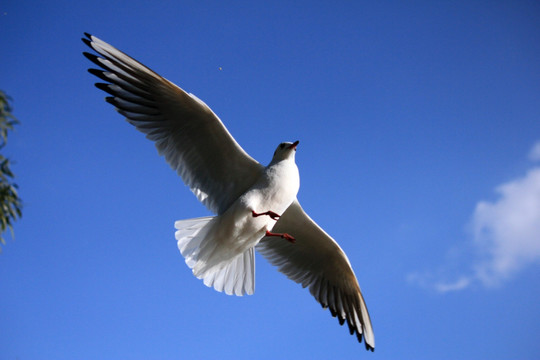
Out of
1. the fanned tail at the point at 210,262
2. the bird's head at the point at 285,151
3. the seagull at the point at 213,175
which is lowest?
the fanned tail at the point at 210,262

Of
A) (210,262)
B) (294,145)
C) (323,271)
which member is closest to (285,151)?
(294,145)

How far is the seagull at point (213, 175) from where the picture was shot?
109 inches

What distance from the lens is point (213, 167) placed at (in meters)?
3.06

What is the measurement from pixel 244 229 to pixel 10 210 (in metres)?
1.57

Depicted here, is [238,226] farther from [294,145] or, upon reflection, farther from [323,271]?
[323,271]

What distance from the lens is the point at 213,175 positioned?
3.09 metres

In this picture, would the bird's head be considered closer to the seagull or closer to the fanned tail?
the seagull

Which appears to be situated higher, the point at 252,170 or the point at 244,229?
the point at 252,170

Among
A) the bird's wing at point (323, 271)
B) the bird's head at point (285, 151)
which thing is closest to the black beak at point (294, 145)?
the bird's head at point (285, 151)

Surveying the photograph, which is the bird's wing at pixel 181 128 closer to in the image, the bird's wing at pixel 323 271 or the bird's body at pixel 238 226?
the bird's body at pixel 238 226

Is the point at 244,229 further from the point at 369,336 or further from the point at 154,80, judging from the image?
the point at 369,336

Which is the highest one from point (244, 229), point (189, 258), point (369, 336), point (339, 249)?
point (339, 249)

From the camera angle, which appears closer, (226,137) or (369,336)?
(226,137)

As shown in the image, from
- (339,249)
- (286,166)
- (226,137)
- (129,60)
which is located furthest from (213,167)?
(339,249)
